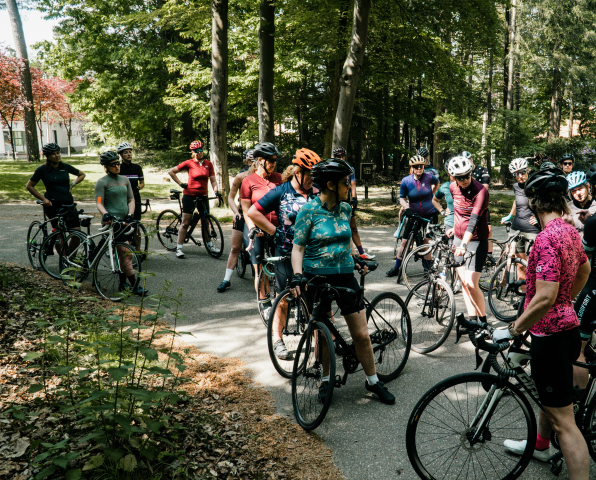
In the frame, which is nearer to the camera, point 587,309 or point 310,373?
point 587,309

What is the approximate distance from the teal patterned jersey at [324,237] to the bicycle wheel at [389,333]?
87 cm

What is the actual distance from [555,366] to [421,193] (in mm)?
6038

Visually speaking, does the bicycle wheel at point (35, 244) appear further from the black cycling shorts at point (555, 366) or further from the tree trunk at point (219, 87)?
the black cycling shorts at point (555, 366)

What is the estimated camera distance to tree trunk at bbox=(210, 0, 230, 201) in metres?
15.1

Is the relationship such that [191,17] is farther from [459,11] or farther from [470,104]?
[470,104]

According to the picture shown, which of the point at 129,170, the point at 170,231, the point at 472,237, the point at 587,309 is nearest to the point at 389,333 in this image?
the point at 587,309

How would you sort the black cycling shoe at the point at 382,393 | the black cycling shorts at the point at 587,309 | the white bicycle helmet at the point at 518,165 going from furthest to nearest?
the white bicycle helmet at the point at 518,165 < the black cycling shoe at the point at 382,393 < the black cycling shorts at the point at 587,309

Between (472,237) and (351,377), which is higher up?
(472,237)

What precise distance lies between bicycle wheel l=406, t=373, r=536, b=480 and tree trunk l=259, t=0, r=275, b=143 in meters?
13.8

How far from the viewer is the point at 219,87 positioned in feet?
50.1

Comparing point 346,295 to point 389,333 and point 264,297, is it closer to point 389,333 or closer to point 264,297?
point 389,333

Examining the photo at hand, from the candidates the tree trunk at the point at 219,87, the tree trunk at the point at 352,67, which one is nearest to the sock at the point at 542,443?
the tree trunk at the point at 352,67

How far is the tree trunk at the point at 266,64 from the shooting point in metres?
15.8

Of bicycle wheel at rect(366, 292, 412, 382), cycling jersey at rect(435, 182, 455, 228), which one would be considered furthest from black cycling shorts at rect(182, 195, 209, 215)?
bicycle wheel at rect(366, 292, 412, 382)
